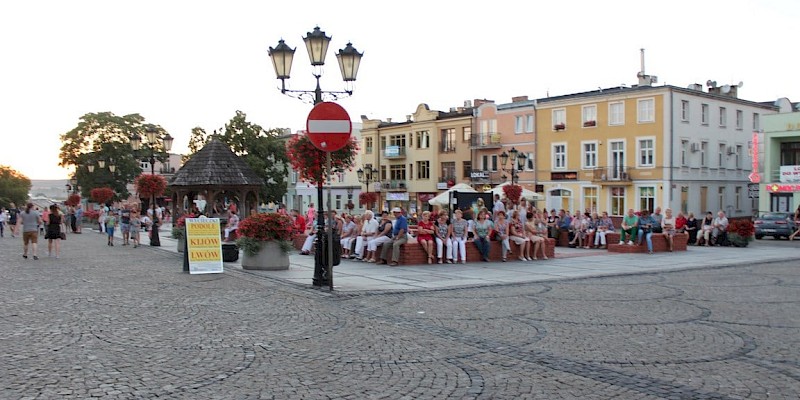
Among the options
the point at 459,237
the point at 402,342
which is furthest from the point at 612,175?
the point at 402,342

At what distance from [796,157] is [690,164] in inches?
263

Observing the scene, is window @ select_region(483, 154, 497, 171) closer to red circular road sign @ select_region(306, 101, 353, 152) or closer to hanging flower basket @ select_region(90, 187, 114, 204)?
hanging flower basket @ select_region(90, 187, 114, 204)

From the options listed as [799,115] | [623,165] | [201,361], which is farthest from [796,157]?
[201,361]

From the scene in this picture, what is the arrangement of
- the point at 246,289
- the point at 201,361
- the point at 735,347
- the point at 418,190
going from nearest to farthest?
1. the point at 201,361
2. the point at 735,347
3. the point at 246,289
4. the point at 418,190

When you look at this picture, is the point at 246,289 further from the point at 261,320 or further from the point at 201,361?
the point at 201,361

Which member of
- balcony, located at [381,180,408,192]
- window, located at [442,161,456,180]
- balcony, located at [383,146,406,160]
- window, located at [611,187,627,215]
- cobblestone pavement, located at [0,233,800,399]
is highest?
balcony, located at [383,146,406,160]

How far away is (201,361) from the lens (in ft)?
23.8

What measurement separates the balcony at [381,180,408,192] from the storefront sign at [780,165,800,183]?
3392cm

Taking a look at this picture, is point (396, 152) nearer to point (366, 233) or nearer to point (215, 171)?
point (215, 171)

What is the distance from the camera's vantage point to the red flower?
54.1 ft

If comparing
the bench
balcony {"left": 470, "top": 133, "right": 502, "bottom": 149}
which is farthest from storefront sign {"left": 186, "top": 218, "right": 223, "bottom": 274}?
balcony {"left": 470, "top": 133, "right": 502, "bottom": 149}

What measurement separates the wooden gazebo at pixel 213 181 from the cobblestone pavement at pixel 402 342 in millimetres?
16657

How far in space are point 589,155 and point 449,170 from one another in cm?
1519

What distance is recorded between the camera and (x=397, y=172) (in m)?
71.7
